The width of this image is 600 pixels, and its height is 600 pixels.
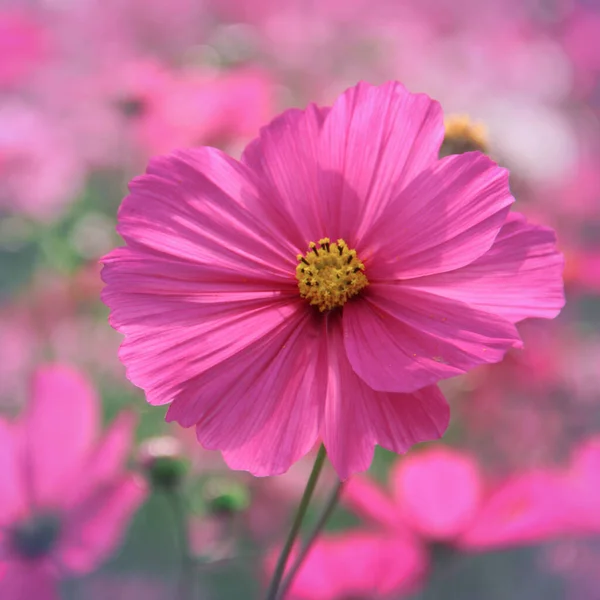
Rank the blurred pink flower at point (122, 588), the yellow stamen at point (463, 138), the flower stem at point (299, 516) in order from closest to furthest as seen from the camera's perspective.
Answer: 1. the flower stem at point (299, 516)
2. the yellow stamen at point (463, 138)
3. the blurred pink flower at point (122, 588)

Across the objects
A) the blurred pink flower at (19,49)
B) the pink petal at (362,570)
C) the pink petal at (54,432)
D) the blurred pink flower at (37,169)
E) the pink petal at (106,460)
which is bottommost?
the pink petal at (362,570)

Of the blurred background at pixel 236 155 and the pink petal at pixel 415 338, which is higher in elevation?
the blurred background at pixel 236 155

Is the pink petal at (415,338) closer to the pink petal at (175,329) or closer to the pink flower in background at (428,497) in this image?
the pink petal at (175,329)

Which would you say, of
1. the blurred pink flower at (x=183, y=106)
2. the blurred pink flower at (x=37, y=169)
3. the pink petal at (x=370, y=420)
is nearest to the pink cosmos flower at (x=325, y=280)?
the pink petal at (x=370, y=420)

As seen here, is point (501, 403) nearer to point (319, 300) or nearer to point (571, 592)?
point (571, 592)

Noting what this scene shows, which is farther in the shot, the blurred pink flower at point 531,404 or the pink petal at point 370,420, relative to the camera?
the blurred pink flower at point 531,404

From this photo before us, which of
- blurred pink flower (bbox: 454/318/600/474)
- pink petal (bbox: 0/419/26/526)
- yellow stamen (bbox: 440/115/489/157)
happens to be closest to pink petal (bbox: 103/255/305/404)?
yellow stamen (bbox: 440/115/489/157)

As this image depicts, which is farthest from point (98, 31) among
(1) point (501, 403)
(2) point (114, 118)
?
(1) point (501, 403)

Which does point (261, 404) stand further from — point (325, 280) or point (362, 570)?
point (362, 570)
